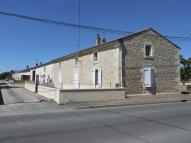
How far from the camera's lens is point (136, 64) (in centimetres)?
2494

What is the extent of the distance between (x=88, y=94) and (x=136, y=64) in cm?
672

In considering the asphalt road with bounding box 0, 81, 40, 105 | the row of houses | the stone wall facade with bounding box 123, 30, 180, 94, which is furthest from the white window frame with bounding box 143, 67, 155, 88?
the asphalt road with bounding box 0, 81, 40, 105

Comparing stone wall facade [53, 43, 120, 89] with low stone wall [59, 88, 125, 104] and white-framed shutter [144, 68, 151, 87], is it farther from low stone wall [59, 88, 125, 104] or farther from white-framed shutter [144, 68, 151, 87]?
white-framed shutter [144, 68, 151, 87]

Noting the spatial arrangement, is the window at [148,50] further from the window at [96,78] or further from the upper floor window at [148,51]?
the window at [96,78]

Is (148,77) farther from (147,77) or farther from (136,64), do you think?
(136,64)

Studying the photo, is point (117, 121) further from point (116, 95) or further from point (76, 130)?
point (116, 95)

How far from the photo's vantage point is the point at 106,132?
8906 mm

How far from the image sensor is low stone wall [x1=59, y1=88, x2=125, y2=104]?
18.9m

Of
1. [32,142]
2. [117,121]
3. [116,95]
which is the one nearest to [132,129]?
[117,121]

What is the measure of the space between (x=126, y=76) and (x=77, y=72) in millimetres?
10176

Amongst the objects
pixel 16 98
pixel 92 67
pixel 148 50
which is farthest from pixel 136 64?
pixel 16 98

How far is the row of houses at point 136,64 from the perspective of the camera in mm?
24281

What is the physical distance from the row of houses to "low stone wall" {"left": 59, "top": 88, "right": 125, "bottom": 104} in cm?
224

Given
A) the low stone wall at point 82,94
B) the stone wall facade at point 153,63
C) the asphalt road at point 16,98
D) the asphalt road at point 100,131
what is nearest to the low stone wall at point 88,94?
the low stone wall at point 82,94
